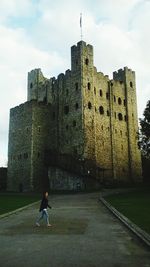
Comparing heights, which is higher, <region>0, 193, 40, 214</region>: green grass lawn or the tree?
the tree

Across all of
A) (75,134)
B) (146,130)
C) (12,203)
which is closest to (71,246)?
(12,203)

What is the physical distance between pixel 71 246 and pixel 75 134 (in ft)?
136

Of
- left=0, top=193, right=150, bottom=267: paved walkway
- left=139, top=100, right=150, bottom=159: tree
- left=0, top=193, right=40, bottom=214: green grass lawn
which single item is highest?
left=139, top=100, right=150, bottom=159: tree

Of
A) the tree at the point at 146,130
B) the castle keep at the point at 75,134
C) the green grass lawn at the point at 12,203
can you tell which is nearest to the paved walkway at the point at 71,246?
the green grass lawn at the point at 12,203

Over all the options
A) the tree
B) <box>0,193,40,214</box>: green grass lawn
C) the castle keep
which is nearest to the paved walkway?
<box>0,193,40,214</box>: green grass lawn

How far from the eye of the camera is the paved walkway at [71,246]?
8219 mm

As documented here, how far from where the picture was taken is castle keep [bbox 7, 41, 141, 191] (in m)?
49.7

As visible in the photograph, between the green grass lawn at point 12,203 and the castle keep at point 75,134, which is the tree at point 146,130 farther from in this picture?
the green grass lawn at point 12,203

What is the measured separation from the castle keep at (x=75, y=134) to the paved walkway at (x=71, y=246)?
31691mm

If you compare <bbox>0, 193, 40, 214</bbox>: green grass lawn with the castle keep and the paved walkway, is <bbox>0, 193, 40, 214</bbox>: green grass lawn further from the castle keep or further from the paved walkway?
the castle keep

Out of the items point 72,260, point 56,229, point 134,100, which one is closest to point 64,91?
point 134,100

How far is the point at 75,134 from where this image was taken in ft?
168

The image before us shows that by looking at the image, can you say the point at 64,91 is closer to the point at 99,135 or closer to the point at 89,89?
the point at 89,89

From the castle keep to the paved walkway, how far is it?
31.7m
